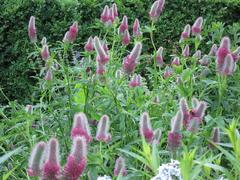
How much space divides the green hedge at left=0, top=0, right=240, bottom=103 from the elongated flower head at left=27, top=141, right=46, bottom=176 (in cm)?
396

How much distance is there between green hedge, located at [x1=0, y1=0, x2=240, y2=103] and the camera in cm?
584

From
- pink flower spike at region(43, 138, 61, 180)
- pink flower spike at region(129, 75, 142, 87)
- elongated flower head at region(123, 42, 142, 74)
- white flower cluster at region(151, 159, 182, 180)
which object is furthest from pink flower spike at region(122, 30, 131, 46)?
pink flower spike at region(43, 138, 61, 180)

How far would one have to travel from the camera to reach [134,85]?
10.9 feet

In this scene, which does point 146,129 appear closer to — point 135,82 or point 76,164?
point 76,164

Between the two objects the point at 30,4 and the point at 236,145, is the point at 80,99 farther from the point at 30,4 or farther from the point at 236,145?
the point at 30,4

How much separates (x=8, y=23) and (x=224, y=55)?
3.47 meters

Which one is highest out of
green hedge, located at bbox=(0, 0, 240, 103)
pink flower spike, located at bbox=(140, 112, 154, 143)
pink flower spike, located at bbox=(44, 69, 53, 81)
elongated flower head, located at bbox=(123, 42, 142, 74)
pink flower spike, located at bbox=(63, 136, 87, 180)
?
pink flower spike, located at bbox=(63, 136, 87, 180)

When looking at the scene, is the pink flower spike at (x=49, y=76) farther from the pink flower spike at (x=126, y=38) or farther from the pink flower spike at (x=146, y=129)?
the pink flower spike at (x=146, y=129)

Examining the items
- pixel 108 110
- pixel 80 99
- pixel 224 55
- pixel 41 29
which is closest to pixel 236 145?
pixel 224 55

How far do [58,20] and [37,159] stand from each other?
14.4 feet

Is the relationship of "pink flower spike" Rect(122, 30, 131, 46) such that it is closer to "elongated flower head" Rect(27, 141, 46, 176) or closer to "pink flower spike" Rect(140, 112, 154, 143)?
"pink flower spike" Rect(140, 112, 154, 143)

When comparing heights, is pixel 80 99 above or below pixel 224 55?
below

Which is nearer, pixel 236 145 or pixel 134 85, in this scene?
pixel 236 145

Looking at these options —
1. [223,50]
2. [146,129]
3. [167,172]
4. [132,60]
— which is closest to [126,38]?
[132,60]
